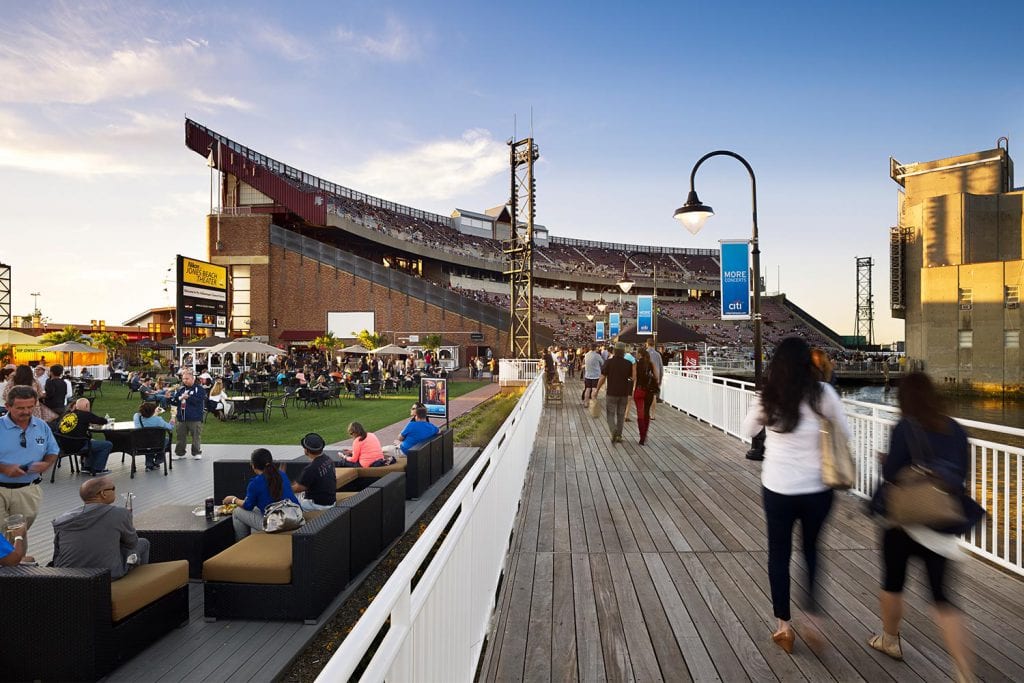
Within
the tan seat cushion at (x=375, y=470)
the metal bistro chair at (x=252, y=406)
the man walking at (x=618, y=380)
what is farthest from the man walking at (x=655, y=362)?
the metal bistro chair at (x=252, y=406)

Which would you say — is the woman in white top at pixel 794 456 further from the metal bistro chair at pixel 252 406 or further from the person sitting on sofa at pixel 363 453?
the metal bistro chair at pixel 252 406

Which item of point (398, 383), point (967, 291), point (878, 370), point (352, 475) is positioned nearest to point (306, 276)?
point (398, 383)

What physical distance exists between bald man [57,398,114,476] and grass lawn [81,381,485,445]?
12.2ft

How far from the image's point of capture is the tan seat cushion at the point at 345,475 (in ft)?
25.2

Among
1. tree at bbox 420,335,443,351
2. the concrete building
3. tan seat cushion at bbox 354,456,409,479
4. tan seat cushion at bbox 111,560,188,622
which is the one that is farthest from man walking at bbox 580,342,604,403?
the concrete building

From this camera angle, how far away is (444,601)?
221 centimetres

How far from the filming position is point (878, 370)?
Answer: 2453 inches

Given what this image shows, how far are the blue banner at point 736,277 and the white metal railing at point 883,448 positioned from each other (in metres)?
1.35

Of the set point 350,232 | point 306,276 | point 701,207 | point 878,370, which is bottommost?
point 878,370

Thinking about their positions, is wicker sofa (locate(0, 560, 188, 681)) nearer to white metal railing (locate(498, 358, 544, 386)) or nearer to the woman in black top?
the woman in black top

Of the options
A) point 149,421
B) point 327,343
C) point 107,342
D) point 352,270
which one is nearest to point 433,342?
point 327,343

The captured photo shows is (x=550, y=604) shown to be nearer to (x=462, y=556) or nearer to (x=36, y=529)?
(x=462, y=556)

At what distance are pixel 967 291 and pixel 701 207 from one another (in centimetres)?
5069

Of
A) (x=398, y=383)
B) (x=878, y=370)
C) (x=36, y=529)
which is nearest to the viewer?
(x=36, y=529)
